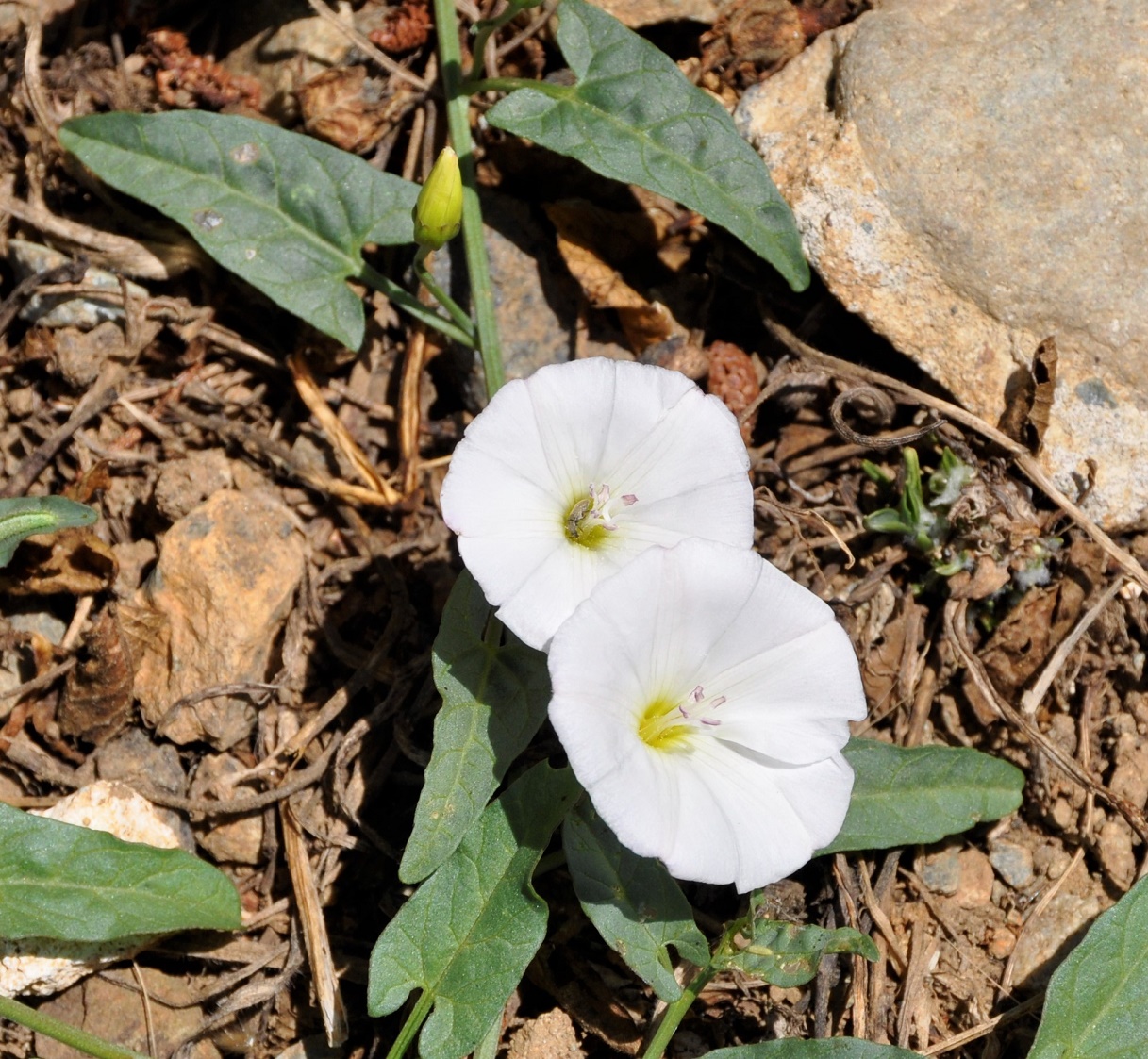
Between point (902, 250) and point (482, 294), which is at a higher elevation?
point (902, 250)

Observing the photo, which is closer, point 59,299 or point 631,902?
point 631,902

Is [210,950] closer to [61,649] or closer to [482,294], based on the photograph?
[61,649]

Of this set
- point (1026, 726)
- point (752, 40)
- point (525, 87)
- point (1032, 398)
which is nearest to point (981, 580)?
point (1026, 726)

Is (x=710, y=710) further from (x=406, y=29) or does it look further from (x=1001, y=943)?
(x=406, y=29)

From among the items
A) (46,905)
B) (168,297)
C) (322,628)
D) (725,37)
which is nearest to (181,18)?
(168,297)

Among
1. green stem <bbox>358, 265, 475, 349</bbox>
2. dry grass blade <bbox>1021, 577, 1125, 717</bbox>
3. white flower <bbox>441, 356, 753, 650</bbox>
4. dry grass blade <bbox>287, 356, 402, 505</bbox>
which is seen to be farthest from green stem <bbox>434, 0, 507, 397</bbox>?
dry grass blade <bbox>1021, 577, 1125, 717</bbox>

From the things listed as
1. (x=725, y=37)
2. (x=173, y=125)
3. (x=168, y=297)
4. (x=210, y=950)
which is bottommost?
(x=210, y=950)
